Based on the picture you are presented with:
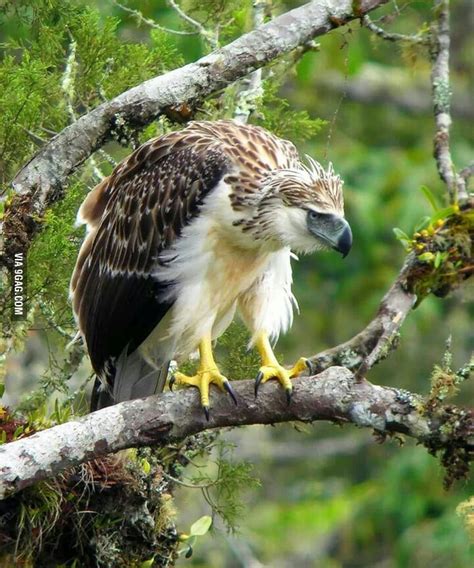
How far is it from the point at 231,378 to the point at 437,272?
1284 mm

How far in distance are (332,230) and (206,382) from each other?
2.60 ft

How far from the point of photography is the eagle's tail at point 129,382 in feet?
20.6

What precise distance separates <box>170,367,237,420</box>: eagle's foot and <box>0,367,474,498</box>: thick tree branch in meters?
0.03

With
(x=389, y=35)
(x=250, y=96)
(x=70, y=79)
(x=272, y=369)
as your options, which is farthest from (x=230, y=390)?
(x=389, y=35)

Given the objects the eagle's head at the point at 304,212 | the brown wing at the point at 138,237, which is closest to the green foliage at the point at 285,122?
the brown wing at the point at 138,237

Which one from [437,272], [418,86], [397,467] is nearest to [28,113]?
[437,272]

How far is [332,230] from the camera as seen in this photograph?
5.58 metres

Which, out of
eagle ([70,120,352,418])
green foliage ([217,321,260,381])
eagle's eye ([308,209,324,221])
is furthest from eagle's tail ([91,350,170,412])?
eagle's eye ([308,209,324,221])

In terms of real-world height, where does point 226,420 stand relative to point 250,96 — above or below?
below

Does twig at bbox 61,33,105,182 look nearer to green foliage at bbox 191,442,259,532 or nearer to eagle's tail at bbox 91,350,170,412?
eagle's tail at bbox 91,350,170,412

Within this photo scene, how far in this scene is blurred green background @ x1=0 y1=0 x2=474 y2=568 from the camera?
6.14m

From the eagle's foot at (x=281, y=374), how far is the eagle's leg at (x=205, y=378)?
0.14 m

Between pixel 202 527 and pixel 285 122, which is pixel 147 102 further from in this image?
pixel 202 527

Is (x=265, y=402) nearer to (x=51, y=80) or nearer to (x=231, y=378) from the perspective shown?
(x=231, y=378)
